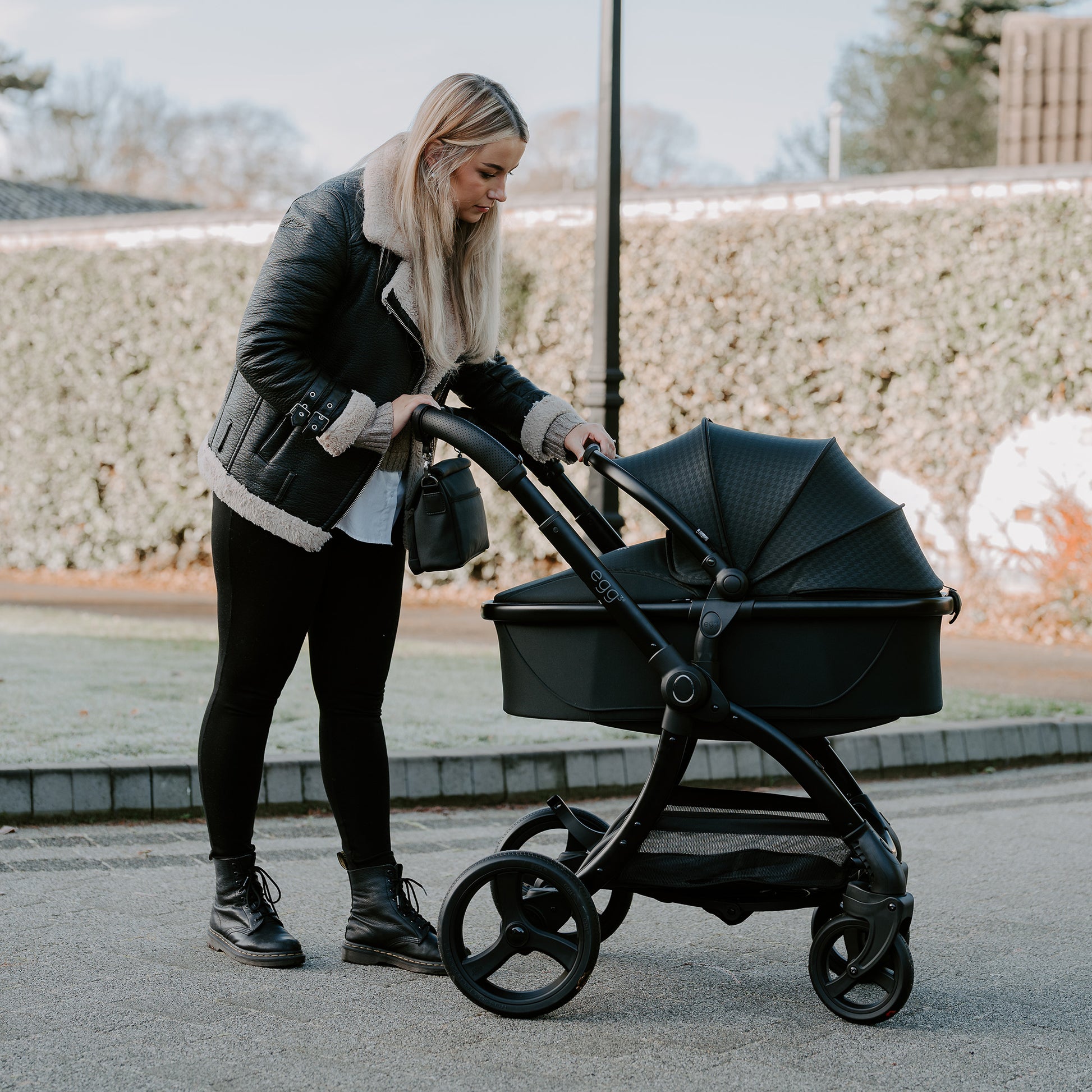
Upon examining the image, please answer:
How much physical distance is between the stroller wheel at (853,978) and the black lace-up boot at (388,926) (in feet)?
2.73

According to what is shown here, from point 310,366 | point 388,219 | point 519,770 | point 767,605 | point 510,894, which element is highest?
point 388,219

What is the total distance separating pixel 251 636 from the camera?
3178mm

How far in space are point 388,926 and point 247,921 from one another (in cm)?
31

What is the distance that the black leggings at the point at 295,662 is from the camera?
10.4 ft

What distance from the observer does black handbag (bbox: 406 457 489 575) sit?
3006mm

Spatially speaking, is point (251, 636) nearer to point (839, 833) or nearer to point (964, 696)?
point (839, 833)

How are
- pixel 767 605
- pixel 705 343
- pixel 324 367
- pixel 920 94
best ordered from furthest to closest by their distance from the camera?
pixel 920 94, pixel 705 343, pixel 324 367, pixel 767 605

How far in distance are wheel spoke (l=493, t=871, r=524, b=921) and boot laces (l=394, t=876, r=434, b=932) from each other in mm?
319

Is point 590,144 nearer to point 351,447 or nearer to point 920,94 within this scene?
point 920,94

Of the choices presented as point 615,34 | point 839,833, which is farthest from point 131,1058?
point 615,34

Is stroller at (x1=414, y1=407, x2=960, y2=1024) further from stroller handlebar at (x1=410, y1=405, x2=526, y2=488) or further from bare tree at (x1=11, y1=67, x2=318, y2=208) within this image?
bare tree at (x1=11, y1=67, x2=318, y2=208)

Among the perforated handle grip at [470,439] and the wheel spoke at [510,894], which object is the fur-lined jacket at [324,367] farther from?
the wheel spoke at [510,894]

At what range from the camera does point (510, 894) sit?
2.94 m

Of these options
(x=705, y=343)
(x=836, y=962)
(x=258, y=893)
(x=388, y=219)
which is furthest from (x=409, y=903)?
(x=705, y=343)
